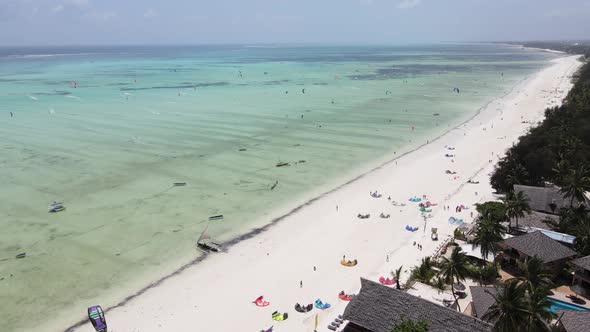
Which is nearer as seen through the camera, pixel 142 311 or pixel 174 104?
pixel 142 311

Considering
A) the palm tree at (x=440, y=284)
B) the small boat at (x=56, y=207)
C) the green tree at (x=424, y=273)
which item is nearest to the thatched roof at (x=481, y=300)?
the palm tree at (x=440, y=284)

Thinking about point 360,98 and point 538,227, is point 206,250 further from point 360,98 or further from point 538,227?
point 360,98

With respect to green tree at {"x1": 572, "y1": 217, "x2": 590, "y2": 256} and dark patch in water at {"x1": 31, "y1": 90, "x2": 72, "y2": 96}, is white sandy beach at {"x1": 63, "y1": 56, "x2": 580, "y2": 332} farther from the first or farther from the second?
dark patch in water at {"x1": 31, "y1": 90, "x2": 72, "y2": 96}

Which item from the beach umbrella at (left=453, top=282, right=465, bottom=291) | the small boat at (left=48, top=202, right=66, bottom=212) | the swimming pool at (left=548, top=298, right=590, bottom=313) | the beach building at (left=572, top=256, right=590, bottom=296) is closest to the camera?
the swimming pool at (left=548, top=298, right=590, bottom=313)

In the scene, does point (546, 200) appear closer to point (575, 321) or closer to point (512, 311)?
point (575, 321)

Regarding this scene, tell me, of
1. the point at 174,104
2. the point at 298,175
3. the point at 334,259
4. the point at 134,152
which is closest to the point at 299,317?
the point at 334,259

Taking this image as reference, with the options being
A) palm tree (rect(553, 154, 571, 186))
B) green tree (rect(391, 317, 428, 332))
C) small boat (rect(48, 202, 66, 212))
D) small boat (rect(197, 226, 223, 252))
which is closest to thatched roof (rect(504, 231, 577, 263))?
green tree (rect(391, 317, 428, 332))

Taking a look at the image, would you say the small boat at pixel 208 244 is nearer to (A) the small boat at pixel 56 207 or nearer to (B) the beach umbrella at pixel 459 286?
(A) the small boat at pixel 56 207

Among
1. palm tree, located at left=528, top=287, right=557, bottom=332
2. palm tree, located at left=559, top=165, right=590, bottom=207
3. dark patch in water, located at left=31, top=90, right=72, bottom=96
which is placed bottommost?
dark patch in water, located at left=31, top=90, right=72, bottom=96
